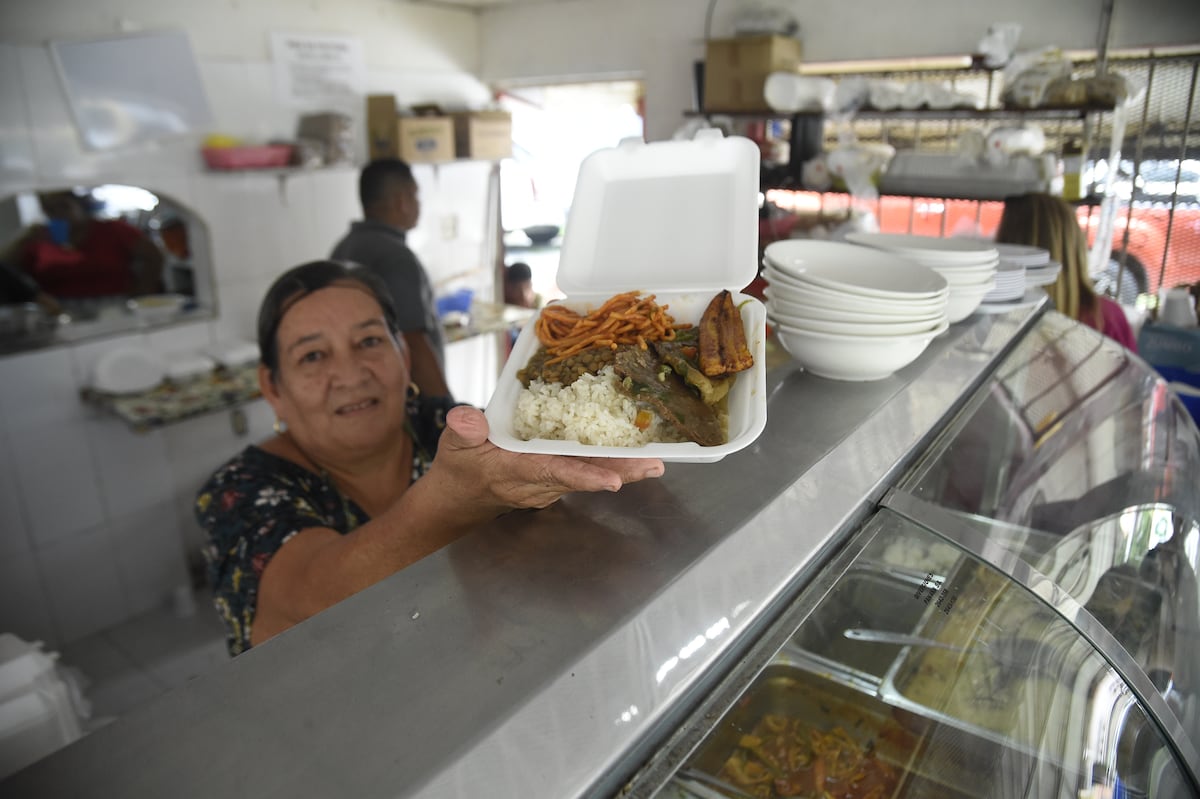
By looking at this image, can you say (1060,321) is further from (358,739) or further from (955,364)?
(358,739)

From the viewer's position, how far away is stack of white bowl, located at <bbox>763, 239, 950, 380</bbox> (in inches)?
54.6

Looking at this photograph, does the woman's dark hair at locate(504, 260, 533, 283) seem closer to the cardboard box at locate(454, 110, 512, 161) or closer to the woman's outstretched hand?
the cardboard box at locate(454, 110, 512, 161)

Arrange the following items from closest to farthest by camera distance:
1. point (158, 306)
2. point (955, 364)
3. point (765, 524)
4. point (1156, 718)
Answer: point (765, 524)
point (1156, 718)
point (955, 364)
point (158, 306)

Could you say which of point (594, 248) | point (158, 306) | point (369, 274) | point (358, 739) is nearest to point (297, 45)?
point (158, 306)

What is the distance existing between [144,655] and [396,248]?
8.75 ft

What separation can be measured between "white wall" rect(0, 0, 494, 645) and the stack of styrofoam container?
3048 millimetres

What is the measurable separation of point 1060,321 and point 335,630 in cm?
246


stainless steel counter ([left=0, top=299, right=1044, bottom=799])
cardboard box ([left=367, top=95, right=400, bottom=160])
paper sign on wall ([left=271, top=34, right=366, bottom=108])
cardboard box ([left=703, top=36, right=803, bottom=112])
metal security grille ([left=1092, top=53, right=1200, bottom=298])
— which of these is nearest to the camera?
stainless steel counter ([left=0, top=299, right=1044, bottom=799])

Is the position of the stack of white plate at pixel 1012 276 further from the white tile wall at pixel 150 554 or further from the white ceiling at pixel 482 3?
the white ceiling at pixel 482 3

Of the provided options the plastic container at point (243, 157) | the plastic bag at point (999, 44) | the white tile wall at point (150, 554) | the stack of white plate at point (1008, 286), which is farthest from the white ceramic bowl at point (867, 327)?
the white tile wall at point (150, 554)

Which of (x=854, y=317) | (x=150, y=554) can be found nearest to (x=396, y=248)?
(x=150, y=554)

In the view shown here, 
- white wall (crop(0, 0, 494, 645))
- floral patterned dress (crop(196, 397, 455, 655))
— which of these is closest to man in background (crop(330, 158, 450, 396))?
white wall (crop(0, 0, 494, 645))

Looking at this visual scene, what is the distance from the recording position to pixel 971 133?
12.7ft

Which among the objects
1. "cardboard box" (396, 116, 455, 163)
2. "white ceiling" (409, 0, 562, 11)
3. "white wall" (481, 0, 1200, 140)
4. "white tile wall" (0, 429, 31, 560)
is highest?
"white ceiling" (409, 0, 562, 11)
